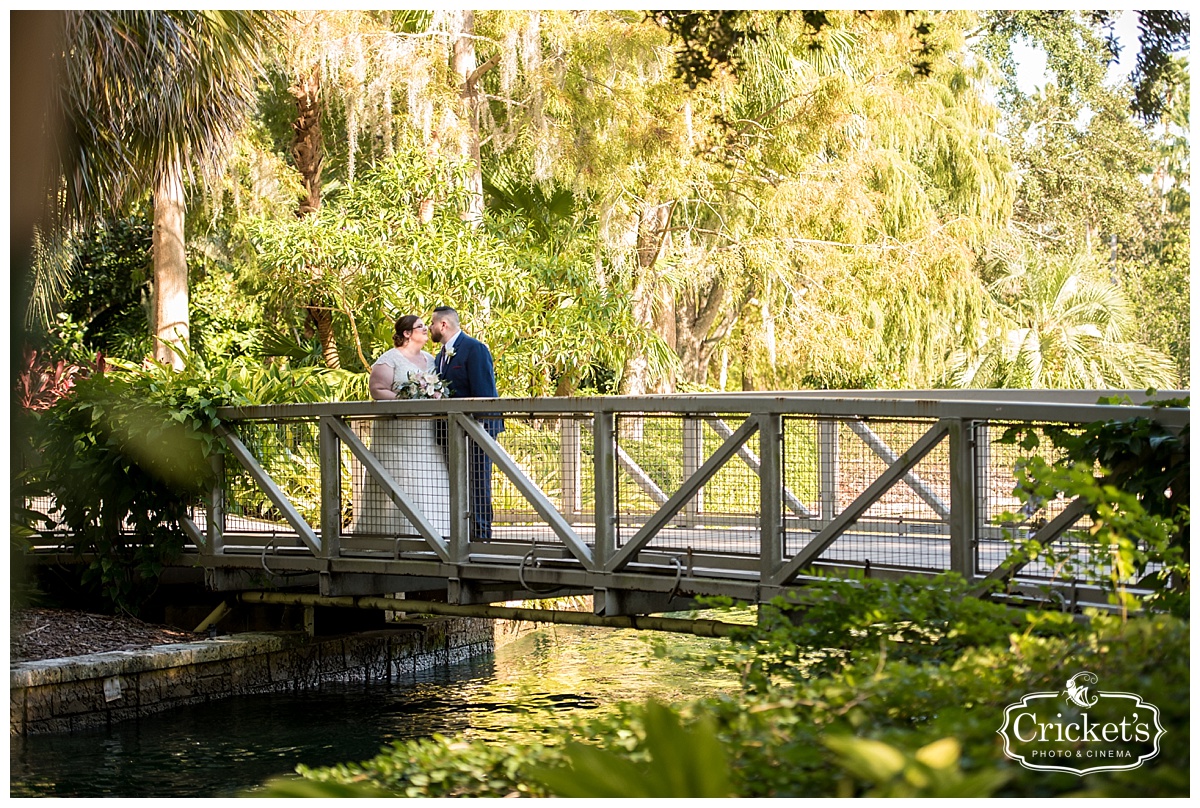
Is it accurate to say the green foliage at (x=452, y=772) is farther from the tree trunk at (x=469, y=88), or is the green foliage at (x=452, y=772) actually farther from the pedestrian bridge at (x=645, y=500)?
the tree trunk at (x=469, y=88)

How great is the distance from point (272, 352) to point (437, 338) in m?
9.45

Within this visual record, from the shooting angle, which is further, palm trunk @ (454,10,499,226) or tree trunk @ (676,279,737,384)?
tree trunk @ (676,279,737,384)

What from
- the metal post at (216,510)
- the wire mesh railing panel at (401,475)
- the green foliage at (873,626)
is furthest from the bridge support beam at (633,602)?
the metal post at (216,510)

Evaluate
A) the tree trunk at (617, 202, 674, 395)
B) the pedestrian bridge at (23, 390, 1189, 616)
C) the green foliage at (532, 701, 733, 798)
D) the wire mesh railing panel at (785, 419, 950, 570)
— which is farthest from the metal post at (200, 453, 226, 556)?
the tree trunk at (617, 202, 674, 395)

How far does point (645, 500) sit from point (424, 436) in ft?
5.51

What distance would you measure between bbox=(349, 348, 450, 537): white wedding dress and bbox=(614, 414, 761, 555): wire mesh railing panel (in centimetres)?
133

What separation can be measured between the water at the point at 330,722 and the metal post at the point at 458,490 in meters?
1.17

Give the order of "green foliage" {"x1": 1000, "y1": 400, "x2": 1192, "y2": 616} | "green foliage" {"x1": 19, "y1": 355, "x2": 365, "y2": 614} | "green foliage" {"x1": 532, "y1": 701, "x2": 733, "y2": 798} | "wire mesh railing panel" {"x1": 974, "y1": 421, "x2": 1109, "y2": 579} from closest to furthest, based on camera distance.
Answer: "green foliage" {"x1": 532, "y1": 701, "x2": 733, "y2": 798} → "green foliage" {"x1": 1000, "y1": 400, "x2": 1192, "y2": 616} → "wire mesh railing panel" {"x1": 974, "y1": 421, "x2": 1109, "y2": 579} → "green foliage" {"x1": 19, "y1": 355, "x2": 365, "y2": 614}

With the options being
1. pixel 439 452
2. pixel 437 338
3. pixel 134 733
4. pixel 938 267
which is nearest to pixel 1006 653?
pixel 439 452

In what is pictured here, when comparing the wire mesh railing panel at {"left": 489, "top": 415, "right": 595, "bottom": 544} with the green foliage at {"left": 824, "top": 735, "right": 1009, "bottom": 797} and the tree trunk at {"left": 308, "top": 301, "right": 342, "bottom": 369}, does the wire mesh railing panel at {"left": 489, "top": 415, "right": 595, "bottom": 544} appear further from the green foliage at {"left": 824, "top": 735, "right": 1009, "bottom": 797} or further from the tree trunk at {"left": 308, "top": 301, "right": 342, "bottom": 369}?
the tree trunk at {"left": 308, "top": 301, "right": 342, "bottom": 369}

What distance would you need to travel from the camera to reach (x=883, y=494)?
652 centimetres

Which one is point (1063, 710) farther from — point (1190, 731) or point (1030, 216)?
point (1030, 216)

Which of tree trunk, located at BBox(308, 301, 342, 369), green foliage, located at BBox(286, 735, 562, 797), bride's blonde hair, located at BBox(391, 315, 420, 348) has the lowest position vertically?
green foliage, located at BBox(286, 735, 562, 797)

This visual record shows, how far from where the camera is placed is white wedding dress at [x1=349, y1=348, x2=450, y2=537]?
27.9ft
